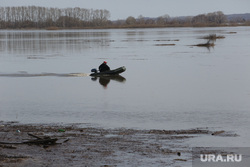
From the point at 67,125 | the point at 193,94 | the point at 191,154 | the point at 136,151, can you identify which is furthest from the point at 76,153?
the point at 193,94

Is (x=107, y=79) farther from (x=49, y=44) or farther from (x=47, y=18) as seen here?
(x=47, y=18)

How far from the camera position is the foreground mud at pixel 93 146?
8.05m

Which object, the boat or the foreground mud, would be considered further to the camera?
the boat

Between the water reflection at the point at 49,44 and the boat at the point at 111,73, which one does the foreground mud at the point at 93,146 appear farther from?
the water reflection at the point at 49,44

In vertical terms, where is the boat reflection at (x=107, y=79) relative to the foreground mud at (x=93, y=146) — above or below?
below

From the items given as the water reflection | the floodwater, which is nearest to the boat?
the floodwater

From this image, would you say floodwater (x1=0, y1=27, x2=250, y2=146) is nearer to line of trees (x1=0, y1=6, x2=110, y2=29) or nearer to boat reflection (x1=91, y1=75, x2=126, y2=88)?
boat reflection (x1=91, y1=75, x2=126, y2=88)

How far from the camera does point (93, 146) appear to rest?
907cm

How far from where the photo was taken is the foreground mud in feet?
26.4

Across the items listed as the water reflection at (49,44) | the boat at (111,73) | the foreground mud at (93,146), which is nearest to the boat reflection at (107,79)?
the boat at (111,73)

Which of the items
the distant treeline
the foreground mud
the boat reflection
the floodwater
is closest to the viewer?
the foreground mud

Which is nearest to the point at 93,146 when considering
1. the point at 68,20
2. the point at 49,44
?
the point at 49,44

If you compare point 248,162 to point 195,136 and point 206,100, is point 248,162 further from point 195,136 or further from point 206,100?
point 206,100

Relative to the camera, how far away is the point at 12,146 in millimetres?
8875
